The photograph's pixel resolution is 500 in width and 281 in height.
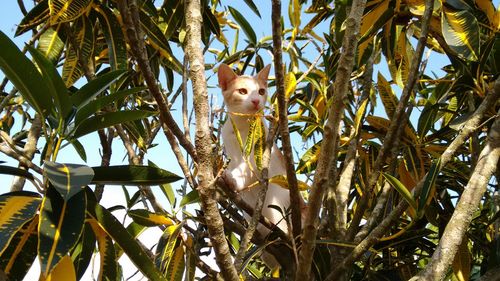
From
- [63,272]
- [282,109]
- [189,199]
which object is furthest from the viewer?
[189,199]

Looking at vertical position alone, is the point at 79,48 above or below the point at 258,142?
above

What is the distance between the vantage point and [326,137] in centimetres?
122

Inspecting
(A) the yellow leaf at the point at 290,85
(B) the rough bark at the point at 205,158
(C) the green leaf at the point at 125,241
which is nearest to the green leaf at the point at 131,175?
(C) the green leaf at the point at 125,241

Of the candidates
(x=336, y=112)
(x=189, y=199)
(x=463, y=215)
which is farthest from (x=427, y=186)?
(x=189, y=199)

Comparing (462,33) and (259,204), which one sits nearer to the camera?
(259,204)

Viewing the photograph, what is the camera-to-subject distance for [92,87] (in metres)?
1.40

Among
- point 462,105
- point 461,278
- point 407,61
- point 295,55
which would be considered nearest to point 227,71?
point 295,55

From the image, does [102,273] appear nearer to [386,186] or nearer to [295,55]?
[386,186]

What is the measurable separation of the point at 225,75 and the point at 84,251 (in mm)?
1527

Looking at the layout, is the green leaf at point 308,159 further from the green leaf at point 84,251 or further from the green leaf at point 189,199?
the green leaf at point 84,251

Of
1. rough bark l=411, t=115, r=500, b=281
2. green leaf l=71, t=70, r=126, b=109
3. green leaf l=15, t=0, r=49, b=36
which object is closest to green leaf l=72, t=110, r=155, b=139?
green leaf l=71, t=70, r=126, b=109

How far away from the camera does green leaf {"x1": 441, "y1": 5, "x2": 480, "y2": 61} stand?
1660 millimetres

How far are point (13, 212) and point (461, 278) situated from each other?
138 cm

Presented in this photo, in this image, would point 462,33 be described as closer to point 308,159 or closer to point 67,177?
point 308,159
